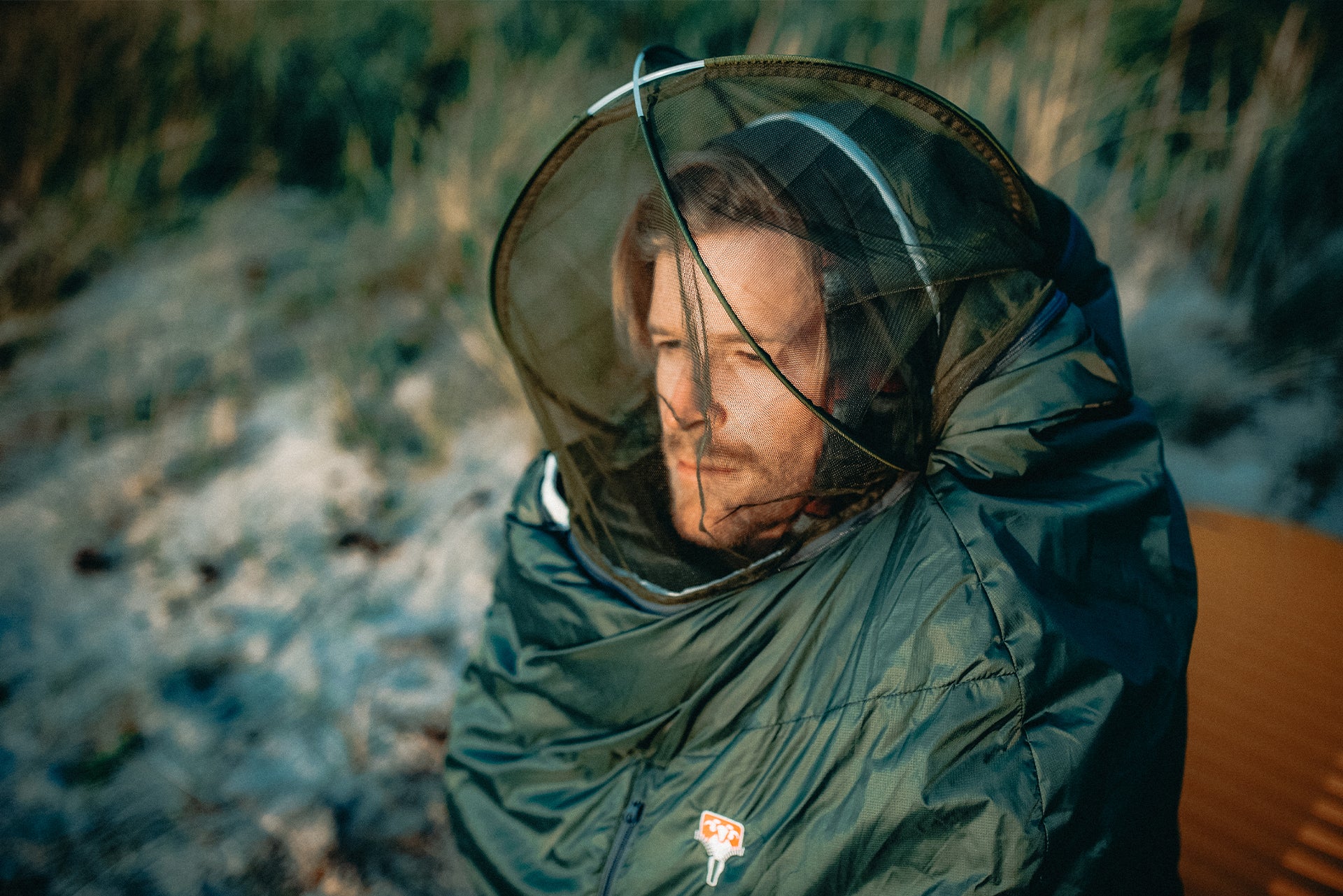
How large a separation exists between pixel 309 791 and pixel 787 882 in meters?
1.59

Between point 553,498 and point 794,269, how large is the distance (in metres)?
0.88

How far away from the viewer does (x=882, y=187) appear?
106cm

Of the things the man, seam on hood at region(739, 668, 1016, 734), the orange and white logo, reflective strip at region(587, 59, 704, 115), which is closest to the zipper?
the man

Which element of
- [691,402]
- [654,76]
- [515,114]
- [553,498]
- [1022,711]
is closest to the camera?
[1022,711]

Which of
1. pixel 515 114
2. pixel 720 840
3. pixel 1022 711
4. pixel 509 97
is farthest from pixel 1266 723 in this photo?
pixel 509 97

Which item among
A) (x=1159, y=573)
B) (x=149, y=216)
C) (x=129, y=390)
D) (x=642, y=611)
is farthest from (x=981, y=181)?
(x=149, y=216)

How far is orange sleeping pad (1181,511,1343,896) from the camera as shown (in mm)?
1541

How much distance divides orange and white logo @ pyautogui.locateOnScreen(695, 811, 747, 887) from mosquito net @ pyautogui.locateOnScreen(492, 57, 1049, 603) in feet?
1.33

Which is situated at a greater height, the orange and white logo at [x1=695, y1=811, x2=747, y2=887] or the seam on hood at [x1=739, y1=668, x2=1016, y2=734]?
the seam on hood at [x1=739, y1=668, x2=1016, y2=734]

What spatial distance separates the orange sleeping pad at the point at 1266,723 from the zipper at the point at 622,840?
1.36 meters

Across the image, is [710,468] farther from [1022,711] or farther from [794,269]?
[1022,711]

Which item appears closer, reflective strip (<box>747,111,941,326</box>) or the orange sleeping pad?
reflective strip (<box>747,111,941,326</box>)

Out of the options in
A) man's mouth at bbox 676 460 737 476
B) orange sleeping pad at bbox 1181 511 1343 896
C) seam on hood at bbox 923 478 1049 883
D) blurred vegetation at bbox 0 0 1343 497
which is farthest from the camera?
blurred vegetation at bbox 0 0 1343 497

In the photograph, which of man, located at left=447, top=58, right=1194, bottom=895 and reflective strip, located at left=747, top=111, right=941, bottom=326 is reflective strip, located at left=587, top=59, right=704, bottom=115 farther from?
reflective strip, located at left=747, top=111, right=941, bottom=326
